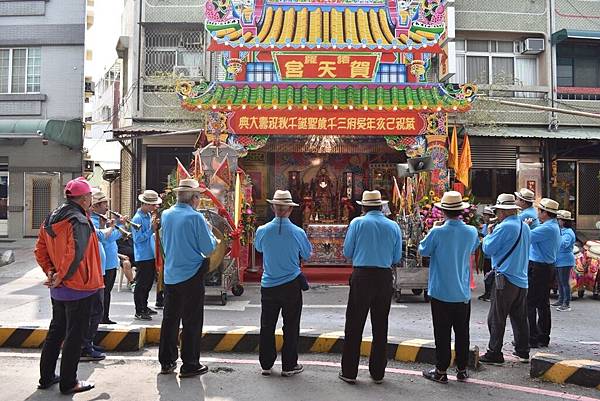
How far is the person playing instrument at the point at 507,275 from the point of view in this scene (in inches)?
229

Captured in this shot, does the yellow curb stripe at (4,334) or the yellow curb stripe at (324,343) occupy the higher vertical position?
the yellow curb stripe at (4,334)

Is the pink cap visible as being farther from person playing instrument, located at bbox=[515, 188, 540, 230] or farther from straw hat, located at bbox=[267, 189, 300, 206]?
person playing instrument, located at bbox=[515, 188, 540, 230]

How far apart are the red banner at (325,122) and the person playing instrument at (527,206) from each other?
5460 mm

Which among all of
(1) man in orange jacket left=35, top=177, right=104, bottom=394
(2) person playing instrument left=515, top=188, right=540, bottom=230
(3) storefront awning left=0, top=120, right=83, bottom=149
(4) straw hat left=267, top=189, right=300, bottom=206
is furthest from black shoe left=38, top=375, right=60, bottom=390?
(3) storefront awning left=0, top=120, right=83, bottom=149

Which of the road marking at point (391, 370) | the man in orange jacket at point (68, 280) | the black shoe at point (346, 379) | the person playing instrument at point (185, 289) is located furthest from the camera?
the person playing instrument at point (185, 289)

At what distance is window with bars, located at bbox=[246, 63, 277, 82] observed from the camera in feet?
41.1

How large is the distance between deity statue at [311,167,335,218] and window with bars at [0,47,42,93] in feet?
31.6

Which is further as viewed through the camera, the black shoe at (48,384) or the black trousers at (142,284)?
the black trousers at (142,284)

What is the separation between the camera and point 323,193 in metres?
16.4

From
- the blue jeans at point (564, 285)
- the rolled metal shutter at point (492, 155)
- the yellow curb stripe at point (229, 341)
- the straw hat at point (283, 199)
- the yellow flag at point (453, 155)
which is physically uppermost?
the rolled metal shutter at point (492, 155)

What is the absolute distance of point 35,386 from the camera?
4926 millimetres

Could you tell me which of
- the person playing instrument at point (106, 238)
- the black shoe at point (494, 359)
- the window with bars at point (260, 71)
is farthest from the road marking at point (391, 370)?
the window with bars at point (260, 71)

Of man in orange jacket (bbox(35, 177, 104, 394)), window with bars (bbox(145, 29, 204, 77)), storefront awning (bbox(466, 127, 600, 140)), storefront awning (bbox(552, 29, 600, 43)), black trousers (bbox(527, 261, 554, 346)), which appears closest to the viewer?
man in orange jacket (bbox(35, 177, 104, 394))

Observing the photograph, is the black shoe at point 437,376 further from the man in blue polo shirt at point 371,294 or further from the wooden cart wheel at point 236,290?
the wooden cart wheel at point 236,290
